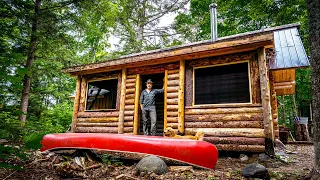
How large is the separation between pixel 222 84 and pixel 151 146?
328cm

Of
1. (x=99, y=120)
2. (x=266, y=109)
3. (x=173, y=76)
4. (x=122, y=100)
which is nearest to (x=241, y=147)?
(x=266, y=109)

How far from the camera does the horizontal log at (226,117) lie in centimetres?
574

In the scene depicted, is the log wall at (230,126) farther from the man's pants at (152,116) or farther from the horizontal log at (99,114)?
the horizontal log at (99,114)

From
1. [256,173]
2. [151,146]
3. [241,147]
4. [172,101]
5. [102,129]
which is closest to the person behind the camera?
[256,173]

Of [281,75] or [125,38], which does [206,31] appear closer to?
[125,38]

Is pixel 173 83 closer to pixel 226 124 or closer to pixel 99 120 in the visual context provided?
pixel 226 124

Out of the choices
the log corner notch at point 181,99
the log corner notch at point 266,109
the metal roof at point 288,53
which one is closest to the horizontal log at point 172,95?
the log corner notch at point 181,99

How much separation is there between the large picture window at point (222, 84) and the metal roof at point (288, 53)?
1272mm

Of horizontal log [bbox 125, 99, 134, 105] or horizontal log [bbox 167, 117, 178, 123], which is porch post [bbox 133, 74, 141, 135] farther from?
horizontal log [bbox 167, 117, 178, 123]

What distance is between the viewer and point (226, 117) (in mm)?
6098

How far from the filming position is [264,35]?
5.47 m

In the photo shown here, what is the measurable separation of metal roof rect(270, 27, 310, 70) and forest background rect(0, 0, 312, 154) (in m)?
1.33

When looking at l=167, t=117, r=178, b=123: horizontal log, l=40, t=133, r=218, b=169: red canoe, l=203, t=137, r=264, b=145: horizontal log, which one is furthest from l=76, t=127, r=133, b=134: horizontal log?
l=40, t=133, r=218, b=169: red canoe

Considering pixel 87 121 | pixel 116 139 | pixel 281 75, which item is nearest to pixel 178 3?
pixel 281 75
